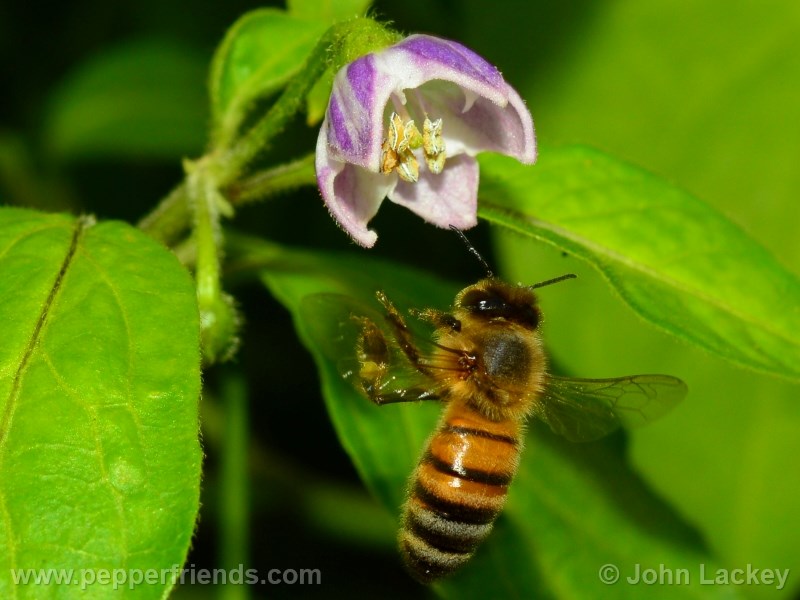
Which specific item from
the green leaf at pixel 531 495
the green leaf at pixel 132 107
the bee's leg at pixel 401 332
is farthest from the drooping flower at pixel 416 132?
the green leaf at pixel 132 107

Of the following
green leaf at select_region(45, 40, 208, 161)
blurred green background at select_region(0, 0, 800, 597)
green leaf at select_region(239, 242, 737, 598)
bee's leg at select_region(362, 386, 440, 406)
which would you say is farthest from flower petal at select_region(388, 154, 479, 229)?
green leaf at select_region(45, 40, 208, 161)

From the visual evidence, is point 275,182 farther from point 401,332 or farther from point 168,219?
point 401,332

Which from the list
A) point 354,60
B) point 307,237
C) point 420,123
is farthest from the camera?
point 307,237

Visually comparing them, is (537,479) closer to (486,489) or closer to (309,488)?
(486,489)

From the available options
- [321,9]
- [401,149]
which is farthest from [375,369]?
[321,9]

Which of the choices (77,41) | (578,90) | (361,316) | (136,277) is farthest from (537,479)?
(77,41)

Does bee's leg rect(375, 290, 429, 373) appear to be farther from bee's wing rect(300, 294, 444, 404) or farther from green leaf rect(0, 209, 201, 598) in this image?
green leaf rect(0, 209, 201, 598)

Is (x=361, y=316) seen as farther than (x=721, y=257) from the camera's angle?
Result: No
